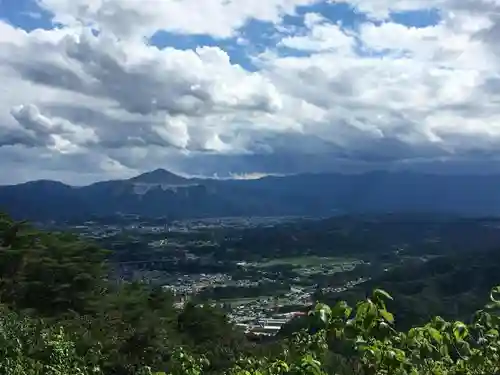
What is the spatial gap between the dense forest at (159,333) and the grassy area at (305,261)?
6369 centimetres

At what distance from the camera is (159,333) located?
19859 mm

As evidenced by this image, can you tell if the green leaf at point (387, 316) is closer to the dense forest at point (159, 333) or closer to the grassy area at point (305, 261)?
the dense forest at point (159, 333)

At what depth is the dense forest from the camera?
2941 millimetres

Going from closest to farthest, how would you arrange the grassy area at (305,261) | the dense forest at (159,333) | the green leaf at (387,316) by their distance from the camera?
the green leaf at (387,316) → the dense forest at (159,333) → the grassy area at (305,261)

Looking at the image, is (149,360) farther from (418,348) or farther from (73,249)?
(418,348)

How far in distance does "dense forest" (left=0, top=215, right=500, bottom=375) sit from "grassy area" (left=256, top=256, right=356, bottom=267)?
6369 centimetres

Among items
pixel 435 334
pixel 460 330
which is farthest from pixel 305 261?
pixel 435 334

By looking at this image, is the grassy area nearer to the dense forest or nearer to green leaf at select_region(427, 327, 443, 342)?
the dense forest

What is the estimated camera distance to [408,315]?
36250 millimetres

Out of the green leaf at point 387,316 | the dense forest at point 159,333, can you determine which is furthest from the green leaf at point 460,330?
the green leaf at point 387,316

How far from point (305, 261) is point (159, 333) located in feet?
248

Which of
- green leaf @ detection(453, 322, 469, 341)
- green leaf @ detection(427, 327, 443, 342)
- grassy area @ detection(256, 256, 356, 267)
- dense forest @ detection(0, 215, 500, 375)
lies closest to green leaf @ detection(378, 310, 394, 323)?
dense forest @ detection(0, 215, 500, 375)

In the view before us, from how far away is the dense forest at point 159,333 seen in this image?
294 cm

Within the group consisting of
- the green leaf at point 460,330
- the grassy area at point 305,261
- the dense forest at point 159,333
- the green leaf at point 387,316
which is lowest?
the grassy area at point 305,261
